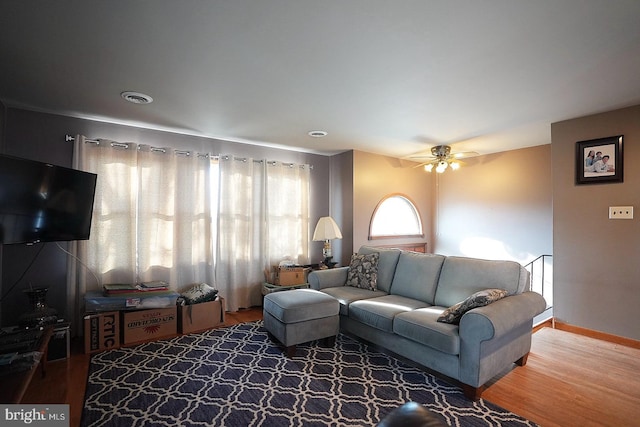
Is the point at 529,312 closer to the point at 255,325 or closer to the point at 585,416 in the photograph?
the point at 585,416

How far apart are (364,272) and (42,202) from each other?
3134 millimetres

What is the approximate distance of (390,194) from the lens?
533cm

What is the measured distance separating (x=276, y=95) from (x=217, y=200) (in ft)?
6.40

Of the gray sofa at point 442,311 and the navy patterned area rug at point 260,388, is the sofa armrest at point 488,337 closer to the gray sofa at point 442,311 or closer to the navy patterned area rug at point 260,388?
the gray sofa at point 442,311

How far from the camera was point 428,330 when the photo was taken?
93.5 inches

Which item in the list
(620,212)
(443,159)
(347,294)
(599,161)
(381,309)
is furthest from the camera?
(443,159)

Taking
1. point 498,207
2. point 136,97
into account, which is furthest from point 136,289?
point 498,207

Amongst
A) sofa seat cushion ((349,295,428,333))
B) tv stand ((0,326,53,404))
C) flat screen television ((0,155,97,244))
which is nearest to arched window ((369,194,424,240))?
sofa seat cushion ((349,295,428,333))

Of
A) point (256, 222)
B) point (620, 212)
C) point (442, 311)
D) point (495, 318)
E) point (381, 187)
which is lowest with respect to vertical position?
point (442, 311)

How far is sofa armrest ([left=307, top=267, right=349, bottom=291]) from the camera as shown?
3.69m

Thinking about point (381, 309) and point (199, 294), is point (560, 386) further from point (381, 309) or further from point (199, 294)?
point (199, 294)

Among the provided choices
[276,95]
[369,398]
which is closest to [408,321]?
[369,398]

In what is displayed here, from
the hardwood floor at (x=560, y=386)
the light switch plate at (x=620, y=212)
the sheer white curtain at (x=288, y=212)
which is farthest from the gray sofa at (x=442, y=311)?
the light switch plate at (x=620, y=212)

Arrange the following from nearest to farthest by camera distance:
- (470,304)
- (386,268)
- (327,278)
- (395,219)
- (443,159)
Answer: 1. (470,304)
2. (386,268)
3. (327,278)
4. (443,159)
5. (395,219)
